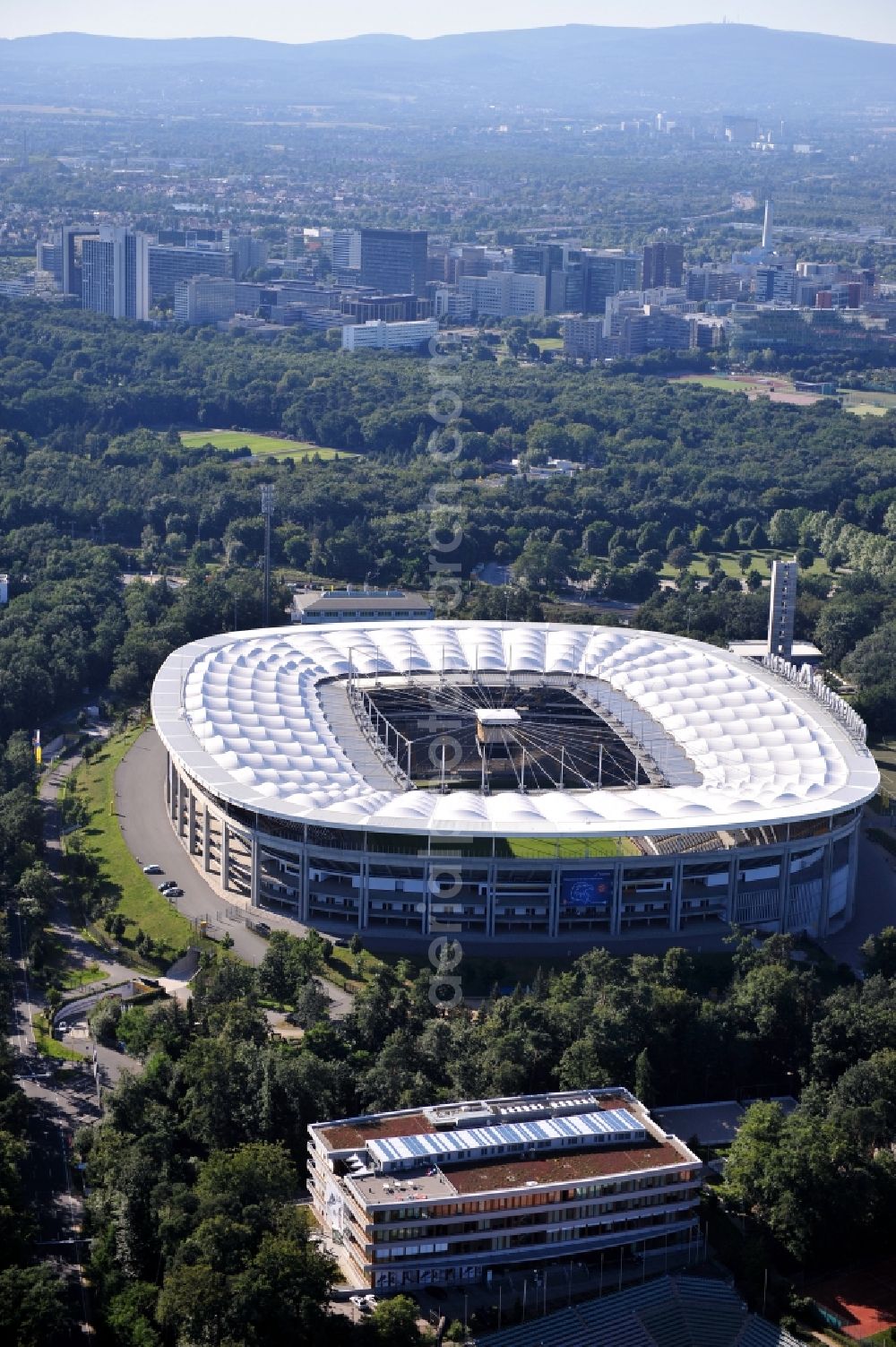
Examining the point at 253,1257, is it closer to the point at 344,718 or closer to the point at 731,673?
the point at 344,718

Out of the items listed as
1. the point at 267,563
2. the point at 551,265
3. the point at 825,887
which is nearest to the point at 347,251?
the point at 551,265

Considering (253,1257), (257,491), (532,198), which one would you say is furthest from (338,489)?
(532,198)

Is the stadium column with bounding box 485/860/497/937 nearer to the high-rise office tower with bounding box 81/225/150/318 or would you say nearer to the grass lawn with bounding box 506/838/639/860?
the grass lawn with bounding box 506/838/639/860

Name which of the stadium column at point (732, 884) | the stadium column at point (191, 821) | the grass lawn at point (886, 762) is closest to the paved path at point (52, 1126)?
the stadium column at point (191, 821)

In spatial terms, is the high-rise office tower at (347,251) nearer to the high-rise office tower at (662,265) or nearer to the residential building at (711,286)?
the high-rise office tower at (662,265)

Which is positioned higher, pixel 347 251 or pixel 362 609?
pixel 362 609

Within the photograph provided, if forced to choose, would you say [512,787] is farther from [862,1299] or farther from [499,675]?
[862,1299]
